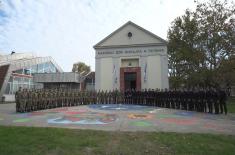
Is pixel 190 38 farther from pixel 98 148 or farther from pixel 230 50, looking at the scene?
pixel 98 148

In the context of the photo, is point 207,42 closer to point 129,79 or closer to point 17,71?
point 129,79

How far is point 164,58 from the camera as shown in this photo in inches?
1099

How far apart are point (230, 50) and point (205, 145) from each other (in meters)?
24.5

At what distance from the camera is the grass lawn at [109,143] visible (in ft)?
17.0

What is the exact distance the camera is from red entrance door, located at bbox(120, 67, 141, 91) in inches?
1114

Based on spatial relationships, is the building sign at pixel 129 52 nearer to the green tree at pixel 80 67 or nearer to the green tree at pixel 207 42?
the green tree at pixel 207 42

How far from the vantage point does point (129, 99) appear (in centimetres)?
2173

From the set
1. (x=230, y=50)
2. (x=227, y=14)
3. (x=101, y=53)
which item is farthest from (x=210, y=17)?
(x=101, y=53)

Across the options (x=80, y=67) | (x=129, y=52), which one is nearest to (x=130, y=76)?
(x=129, y=52)

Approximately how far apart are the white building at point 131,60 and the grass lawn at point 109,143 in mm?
21403

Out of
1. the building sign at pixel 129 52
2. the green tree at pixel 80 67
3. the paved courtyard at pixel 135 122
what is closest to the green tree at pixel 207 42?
the building sign at pixel 129 52

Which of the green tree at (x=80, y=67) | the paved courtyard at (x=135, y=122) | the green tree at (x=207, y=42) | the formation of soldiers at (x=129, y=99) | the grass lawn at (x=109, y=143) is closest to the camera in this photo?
the grass lawn at (x=109, y=143)

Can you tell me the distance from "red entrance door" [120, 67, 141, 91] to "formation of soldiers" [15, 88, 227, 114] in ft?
20.2

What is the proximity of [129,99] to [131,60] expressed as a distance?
874 cm
